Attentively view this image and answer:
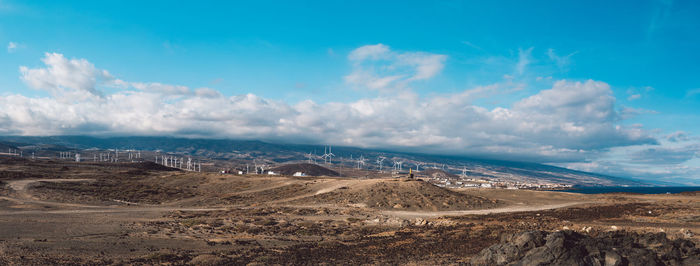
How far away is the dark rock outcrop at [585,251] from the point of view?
56.5 ft

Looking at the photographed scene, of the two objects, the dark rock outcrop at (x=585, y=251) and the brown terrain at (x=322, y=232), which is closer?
the dark rock outcrop at (x=585, y=251)

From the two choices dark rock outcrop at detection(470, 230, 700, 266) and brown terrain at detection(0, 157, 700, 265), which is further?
brown terrain at detection(0, 157, 700, 265)

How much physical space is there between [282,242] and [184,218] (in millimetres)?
18148

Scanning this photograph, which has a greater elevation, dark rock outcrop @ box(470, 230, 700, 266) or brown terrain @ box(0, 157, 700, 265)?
dark rock outcrop @ box(470, 230, 700, 266)

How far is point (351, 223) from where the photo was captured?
40.8 m

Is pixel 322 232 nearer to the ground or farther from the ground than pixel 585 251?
nearer to the ground

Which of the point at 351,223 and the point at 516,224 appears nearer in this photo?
the point at 516,224

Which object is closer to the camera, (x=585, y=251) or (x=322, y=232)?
(x=585, y=251)

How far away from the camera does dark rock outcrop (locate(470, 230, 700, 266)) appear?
17.2 meters

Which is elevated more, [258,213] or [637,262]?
[637,262]

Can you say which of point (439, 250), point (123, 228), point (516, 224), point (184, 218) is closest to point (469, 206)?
point (516, 224)

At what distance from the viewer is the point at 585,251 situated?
18141 mm

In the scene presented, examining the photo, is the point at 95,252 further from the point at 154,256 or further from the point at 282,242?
the point at 282,242

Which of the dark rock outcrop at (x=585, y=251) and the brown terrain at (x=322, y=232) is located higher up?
the dark rock outcrop at (x=585, y=251)
